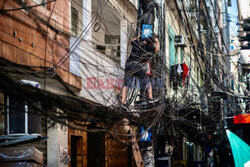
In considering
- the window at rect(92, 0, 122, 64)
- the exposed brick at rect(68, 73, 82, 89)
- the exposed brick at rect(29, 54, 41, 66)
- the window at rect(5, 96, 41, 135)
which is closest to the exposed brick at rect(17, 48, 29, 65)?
the exposed brick at rect(29, 54, 41, 66)

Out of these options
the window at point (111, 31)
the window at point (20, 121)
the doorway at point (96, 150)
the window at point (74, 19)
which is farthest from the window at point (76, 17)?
the window at point (20, 121)

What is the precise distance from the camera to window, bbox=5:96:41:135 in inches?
283

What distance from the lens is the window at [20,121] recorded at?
23.6 ft

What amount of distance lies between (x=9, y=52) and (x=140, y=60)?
3626 millimetres

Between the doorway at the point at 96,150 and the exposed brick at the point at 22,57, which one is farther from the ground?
the exposed brick at the point at 22,57

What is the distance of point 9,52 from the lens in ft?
22.8

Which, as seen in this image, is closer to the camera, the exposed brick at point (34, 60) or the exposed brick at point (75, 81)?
the exposed brick at point (34, 60)

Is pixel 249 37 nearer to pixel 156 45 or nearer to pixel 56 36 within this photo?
pixel 156 45

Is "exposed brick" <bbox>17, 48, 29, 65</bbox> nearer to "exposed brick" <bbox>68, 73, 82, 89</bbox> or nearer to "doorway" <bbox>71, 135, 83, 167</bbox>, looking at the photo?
"exposed brick" <bbox>68, 73, 82, 89</bbox>

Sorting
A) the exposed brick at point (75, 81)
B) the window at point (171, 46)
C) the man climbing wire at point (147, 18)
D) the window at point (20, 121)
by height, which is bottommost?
the window at point (20, 121)

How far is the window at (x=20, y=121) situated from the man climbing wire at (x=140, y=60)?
2439mm

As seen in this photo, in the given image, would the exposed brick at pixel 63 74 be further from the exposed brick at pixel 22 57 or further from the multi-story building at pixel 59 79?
the exposed brick at pixel 22 57

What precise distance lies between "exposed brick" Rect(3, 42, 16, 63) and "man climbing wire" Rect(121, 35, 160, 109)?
3212 mm

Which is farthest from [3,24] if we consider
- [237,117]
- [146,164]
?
[237,117]
